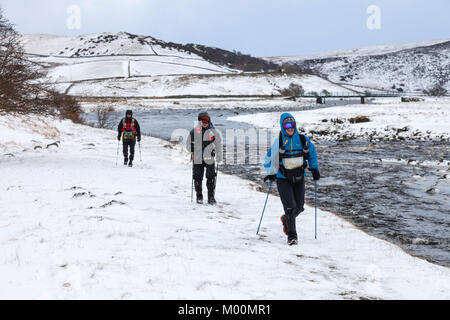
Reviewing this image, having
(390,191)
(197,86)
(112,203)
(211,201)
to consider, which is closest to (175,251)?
(112,203)

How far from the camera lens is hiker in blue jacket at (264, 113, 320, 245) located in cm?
790

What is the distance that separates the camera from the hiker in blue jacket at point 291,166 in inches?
311

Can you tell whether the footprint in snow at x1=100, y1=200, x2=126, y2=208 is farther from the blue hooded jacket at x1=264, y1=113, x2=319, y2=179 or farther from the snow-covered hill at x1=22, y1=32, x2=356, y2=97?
the snow-covered hill at x1=22, y1=32, x2=356, y2=97

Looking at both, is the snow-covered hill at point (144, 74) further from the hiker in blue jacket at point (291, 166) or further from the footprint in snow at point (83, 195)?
the hiker in blue jacket at point (291, 166)

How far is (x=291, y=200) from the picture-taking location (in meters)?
7.94

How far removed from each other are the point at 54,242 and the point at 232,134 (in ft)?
90.1

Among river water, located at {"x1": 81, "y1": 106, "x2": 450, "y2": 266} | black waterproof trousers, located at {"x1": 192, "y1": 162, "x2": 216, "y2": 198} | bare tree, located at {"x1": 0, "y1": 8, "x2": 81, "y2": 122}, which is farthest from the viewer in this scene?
bare tree, located at {"x1": 0, "y1": 8, "x2": 81, "y2": 122}

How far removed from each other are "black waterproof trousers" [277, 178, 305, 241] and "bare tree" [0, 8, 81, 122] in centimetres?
1215

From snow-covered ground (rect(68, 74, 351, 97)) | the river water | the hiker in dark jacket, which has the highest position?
snow-covered ground (rect(68, 74, 351, 97))

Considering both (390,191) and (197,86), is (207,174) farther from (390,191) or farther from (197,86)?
(197,86)

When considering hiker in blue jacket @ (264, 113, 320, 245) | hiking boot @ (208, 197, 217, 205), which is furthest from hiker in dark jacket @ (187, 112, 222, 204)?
hiker in blue jacket @ (264, 113, 320, 245)

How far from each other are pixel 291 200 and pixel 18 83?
12.6 metres

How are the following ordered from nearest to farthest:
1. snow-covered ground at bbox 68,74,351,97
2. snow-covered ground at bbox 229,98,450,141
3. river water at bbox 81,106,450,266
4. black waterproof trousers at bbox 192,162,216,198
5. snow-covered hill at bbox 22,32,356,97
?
river water at bbox 81,106,450,266 → black waterproof trousers at bbox 192,162,216,198 → snow-covered ground at bbox 229,98,450,141 → snow-covered ground at bbox 68,74,351,97 → snow-covered hill at bbox 22,32,356,97

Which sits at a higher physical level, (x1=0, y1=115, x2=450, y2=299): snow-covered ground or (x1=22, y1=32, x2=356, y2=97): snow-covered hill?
(x1=22, y1=32, x2=356, y2=97): snow-covered hill
